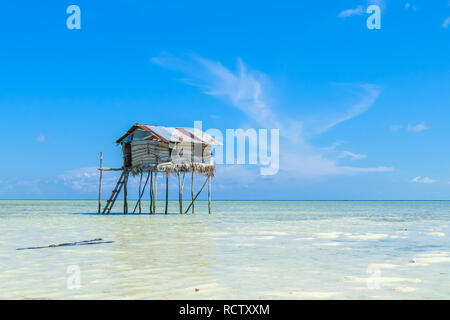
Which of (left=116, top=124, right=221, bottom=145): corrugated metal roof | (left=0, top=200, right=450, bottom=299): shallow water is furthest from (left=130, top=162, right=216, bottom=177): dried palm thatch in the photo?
(left=0, top=200, right=450, bottom=299): shallow water

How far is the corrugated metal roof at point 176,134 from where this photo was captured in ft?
99.7

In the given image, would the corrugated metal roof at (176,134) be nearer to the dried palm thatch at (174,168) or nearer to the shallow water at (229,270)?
the dried palm thatch at (174,168)

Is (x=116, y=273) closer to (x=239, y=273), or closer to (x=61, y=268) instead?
(x=61, y=268)

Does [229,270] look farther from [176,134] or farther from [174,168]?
[176,134]

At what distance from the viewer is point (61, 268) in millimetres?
9328

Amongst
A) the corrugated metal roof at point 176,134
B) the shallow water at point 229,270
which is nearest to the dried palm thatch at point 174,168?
the corrugated metal roof at point 176,134

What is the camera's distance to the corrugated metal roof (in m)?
30.4

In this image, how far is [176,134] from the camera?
103 ft

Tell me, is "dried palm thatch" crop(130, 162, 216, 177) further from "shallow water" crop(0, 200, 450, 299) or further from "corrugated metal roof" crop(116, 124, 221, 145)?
"shallow water" crop(0, 200, 450, 299)

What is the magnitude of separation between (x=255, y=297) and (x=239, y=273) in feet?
6.50

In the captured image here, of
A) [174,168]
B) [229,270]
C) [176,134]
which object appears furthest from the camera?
[176,134]

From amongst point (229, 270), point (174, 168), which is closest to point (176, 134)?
point (174, 168)
